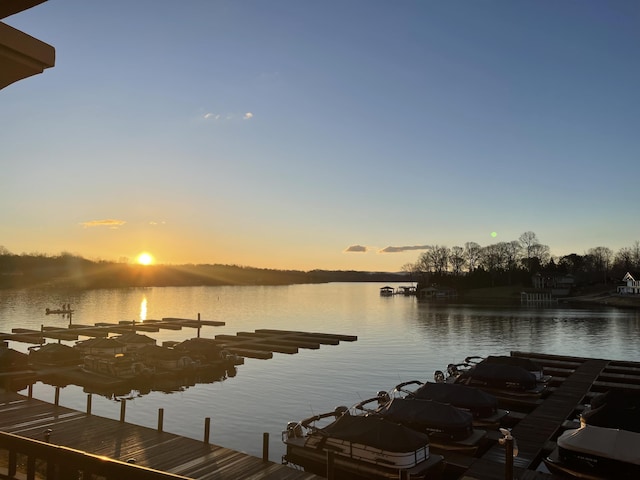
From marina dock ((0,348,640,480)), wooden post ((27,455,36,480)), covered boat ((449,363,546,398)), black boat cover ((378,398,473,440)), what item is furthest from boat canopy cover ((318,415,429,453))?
wooden post ((27,455,36,480))

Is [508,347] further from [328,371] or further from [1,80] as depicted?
[1,80]

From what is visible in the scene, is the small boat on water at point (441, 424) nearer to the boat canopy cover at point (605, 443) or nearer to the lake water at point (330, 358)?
the boat canopy cover at point (605, 443)

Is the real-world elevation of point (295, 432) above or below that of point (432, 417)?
below

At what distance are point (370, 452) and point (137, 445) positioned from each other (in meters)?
9.57

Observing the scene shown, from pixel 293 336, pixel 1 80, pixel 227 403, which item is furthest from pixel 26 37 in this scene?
pixel 293 336

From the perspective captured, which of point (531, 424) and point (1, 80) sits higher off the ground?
point (1, 80)

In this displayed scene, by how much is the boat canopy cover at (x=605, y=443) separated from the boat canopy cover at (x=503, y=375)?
1522 cm

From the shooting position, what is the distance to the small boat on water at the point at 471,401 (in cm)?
2795

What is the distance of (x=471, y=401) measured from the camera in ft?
93.8

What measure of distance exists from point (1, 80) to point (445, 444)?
2355 centimetres

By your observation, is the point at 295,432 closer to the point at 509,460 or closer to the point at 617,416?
the point at 509,460

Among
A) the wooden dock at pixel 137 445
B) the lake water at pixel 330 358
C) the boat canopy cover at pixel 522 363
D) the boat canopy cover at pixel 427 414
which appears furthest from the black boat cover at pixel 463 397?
the wooden dock at pixel 137 445

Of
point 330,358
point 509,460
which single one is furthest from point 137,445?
point 330,358

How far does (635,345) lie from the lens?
227 ft
